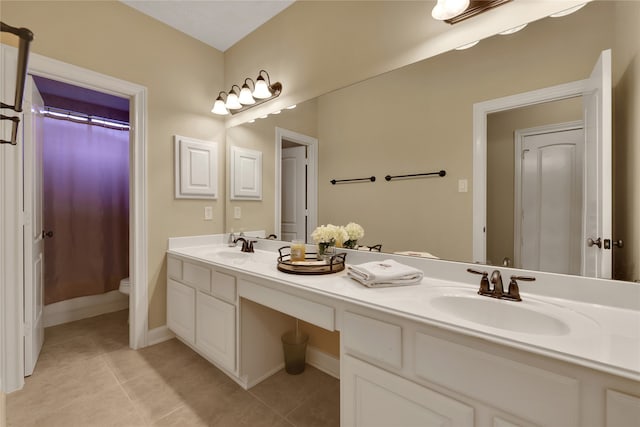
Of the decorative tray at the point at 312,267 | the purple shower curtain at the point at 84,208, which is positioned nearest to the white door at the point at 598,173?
→ the decorative tray at the point at 312,267

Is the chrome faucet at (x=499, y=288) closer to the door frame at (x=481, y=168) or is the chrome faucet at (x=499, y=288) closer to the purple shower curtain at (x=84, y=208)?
the door frame at (x=481, y=168)

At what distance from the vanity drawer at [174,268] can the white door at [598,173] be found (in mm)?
2435

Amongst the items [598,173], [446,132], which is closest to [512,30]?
[446,132]

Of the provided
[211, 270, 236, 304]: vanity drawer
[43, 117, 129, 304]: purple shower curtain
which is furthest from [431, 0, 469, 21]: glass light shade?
[43, 117, 129, 304]: purple shower curtain

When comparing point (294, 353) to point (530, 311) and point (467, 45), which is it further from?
point (467, 45)

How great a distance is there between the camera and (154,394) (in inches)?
67.4

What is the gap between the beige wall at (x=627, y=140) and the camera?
3.19 ft

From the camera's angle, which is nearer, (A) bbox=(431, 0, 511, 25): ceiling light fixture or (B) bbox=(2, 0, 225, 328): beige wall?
(A) bbox=(431, 0, 511, 25): ceiling light fixture

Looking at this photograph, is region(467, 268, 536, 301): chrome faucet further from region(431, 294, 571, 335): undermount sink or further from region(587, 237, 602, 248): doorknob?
region(587, 237, 602, 248): doorknob

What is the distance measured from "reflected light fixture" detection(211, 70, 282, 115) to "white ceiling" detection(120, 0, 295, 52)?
0.42 meters

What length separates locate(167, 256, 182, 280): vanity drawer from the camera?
2.23m

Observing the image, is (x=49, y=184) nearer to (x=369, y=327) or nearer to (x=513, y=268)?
(x=369, y=327)

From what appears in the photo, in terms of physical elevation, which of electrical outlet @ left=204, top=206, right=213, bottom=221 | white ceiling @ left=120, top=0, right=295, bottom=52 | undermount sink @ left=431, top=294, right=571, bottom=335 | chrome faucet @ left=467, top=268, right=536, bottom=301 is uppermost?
white ceiling @ left=120, top=0, right=295, bottom=52

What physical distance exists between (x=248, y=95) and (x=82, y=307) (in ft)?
9.18
